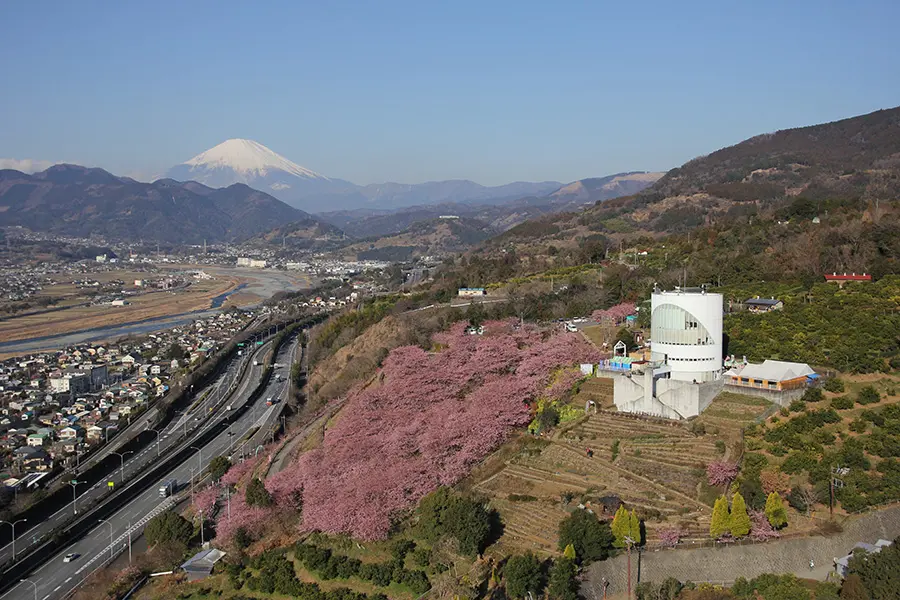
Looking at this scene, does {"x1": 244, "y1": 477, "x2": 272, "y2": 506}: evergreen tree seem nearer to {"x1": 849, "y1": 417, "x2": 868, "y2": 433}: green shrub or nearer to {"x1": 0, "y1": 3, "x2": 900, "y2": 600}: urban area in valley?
{"x1": 0, "y1": 3, "x2": 900, "y2": 600}: urban area in valley

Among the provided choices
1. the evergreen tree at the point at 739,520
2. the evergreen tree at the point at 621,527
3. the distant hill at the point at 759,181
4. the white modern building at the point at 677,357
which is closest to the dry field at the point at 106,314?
the distant hill at the point at 759,181

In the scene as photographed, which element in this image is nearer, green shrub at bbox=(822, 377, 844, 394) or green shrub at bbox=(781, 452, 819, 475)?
green shrub at bbox=(781, 452, 819, 475)

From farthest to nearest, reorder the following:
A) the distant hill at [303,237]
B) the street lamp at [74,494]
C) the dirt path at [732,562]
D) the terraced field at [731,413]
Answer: the distant hill at [303,237] → the street lamp at [74,494] → the terraced field at [731,413] → the dirt path at [732,562]

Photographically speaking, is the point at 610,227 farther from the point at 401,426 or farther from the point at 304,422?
the point at 401,426

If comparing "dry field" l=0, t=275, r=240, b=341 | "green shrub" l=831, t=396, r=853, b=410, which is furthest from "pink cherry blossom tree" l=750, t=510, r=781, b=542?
"dry field" l=0, t=275, r=240, b=341

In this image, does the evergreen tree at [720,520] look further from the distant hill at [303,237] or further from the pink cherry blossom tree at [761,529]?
the distant hill at [303,237]

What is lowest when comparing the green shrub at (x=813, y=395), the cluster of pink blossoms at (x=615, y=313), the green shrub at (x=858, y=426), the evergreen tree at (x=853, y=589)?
the evergreen tree at (x=853, y=589)
